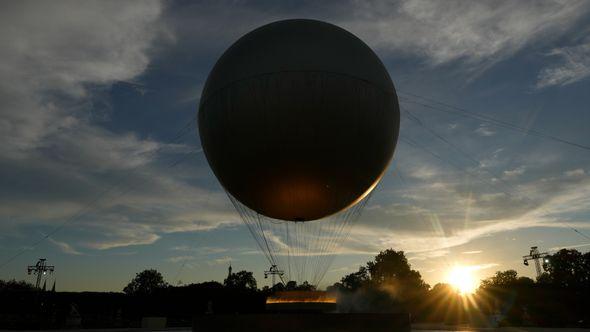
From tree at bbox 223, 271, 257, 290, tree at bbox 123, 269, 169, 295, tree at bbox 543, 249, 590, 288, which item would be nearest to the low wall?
tree at bbox 543, 249, 590, 288

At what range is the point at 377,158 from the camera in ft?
52.5

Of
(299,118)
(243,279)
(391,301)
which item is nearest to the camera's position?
(299,118)

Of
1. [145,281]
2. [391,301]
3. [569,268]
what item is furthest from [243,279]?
[569,268]

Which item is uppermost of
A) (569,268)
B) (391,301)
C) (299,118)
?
(299,118)

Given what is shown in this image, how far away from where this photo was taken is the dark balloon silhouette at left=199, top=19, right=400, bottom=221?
14398mm

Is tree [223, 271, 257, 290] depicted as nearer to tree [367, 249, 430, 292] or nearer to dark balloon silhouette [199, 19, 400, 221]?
tree [367, 249, 430, 292]

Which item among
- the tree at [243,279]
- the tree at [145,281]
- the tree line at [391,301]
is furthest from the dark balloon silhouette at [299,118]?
the tree at [145,281]

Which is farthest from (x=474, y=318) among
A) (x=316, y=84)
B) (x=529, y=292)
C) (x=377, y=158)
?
(x=316, y=84)

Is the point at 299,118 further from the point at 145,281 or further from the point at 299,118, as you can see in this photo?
the point at 145,281

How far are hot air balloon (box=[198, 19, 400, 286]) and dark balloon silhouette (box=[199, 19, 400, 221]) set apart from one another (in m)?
0.04

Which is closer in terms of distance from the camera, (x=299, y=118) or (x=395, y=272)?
(x=299, y=118)

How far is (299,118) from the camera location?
46.8ft

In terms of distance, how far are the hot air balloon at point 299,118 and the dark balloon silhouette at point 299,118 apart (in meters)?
0.04

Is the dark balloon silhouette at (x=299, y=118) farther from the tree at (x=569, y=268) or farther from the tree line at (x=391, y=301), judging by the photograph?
the tree at (x=569, y=268)
